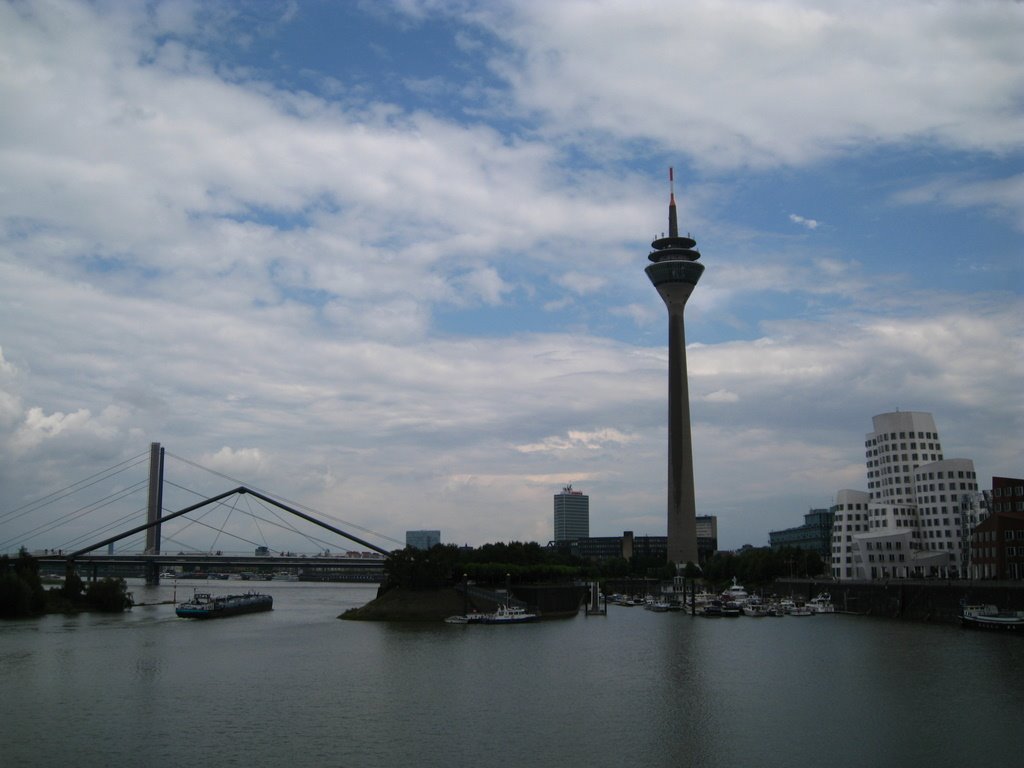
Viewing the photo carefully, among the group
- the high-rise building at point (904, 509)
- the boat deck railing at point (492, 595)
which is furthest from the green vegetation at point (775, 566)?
the boat deck railing at point (492, 595)

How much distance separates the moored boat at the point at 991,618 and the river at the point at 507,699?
1.30 metres

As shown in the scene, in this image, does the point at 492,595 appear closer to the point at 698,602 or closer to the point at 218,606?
the point at 218,606

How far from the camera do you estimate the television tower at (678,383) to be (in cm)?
13188

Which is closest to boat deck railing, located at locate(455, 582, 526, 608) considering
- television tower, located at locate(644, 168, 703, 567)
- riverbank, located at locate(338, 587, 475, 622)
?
riverbank, located at locate(338, 587, 475, 622)

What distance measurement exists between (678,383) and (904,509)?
4355 centimetres

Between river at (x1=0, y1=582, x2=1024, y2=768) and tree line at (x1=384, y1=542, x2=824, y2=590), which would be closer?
river at (x1=0, y1=582, x2=1024, y2=768)

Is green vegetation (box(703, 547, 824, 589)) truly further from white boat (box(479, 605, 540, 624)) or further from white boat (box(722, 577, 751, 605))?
white boat (box(479, 605, 540, 624))

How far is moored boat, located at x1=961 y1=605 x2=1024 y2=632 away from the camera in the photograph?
179 ft

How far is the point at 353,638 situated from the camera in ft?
184

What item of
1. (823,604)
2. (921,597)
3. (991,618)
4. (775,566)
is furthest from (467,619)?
(775,566)

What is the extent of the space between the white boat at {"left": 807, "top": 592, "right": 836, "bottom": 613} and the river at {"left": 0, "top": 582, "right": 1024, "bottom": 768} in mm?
22757

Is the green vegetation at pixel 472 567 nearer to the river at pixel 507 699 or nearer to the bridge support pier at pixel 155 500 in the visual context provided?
the river at pixel 507 699

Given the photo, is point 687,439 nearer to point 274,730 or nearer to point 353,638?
point 353,638

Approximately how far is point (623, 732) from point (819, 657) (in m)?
21.6
